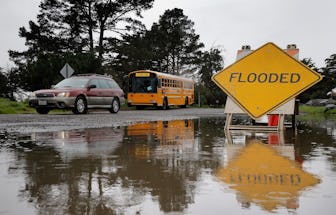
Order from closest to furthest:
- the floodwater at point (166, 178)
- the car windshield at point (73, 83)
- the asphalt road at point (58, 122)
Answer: the floodwater at point (166, 178)
the asphalt road at point (58, 122)
the car windshield at point (73, 83)

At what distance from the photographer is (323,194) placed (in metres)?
3.86

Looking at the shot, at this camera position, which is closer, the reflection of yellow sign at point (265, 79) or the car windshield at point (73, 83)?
the reflection of yellow sign at point (265, 79)

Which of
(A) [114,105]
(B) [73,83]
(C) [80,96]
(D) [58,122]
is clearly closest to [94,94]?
(C) [80,96]

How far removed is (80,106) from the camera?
20969 millimetres

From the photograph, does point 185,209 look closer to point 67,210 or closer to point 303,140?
point 67,210

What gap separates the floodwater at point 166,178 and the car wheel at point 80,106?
42.4 feet

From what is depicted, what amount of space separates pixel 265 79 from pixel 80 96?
12.4 metres

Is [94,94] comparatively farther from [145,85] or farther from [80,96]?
[145,85]

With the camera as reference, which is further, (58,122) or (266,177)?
(58,122)

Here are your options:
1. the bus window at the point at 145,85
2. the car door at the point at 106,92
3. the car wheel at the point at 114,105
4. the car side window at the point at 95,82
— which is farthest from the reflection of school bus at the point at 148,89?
the car side window at the point at 95,82

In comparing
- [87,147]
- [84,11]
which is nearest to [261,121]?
[87,147]

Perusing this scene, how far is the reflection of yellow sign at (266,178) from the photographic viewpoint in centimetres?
372

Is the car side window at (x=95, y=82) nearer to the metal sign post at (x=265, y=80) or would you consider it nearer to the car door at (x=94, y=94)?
the car door at (x=94, y=94)

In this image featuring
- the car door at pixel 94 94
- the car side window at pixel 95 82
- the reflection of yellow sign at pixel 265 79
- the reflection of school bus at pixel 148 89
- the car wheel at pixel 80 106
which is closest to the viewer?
the reflection of yellow sign at pixel 265 79
